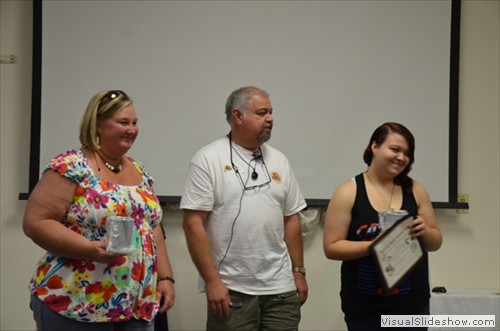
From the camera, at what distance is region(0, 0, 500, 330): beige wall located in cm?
314

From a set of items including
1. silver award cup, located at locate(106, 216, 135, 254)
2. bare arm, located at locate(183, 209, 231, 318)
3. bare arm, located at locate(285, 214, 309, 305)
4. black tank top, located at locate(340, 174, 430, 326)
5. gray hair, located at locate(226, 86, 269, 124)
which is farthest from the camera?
bare arm, located at locate(285, 214, 309, 305)

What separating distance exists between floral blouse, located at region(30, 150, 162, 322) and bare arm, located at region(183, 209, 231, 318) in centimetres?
52

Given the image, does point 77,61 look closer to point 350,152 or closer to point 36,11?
point 36,11

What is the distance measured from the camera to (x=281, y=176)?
2457 millimetres

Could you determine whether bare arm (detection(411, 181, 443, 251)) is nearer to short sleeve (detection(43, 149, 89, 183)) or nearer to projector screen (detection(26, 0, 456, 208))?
projector screen (detection(26, 0, 456, 208))

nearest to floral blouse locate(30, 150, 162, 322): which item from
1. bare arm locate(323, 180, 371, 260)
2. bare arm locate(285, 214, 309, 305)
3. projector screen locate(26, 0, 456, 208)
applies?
bare arm locate(323, 180, 371, 260)

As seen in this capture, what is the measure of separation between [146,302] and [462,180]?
7.09ft

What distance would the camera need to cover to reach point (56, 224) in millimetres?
1657

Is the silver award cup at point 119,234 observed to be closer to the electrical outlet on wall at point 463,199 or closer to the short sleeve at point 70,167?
the short sleeve at point 70,167

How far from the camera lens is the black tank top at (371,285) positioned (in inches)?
79.2

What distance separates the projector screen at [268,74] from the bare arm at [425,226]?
0.99 m

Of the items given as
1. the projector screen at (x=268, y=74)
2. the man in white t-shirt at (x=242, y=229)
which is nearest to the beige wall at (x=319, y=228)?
the projector screen at (x=268, y=74)

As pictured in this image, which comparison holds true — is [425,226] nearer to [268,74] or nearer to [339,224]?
[339,224]

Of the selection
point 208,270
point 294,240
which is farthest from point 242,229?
point 294,240
